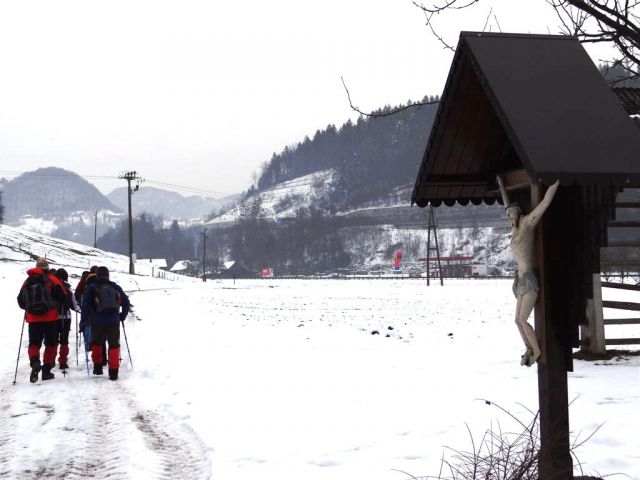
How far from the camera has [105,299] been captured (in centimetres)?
1072

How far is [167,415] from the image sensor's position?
7797 millimetres

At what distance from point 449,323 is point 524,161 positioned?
16564mm

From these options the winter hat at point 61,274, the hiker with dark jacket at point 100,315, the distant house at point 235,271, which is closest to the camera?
the hiker with dark jacket at point 100,315

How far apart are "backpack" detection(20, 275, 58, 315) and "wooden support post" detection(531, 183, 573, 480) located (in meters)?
9.12

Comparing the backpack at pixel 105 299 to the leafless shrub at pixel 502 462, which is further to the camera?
the backpack at pixel 105 299

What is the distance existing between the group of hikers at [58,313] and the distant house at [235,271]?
119m

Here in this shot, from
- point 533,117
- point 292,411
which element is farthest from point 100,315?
point 533,117

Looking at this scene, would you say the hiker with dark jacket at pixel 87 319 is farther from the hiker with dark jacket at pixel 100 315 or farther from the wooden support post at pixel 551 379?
the wooden support post at pixel 551 379

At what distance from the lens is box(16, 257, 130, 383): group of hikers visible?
10.3 m

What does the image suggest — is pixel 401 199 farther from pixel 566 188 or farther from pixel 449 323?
pixel 566 188

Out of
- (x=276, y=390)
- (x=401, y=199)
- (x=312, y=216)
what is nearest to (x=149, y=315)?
(x=276, y=390)

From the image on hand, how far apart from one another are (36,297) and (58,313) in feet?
2.27

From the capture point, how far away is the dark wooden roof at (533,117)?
337 cm

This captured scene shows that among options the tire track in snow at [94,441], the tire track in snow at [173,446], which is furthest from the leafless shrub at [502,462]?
the tire track in snow at [94,441]
